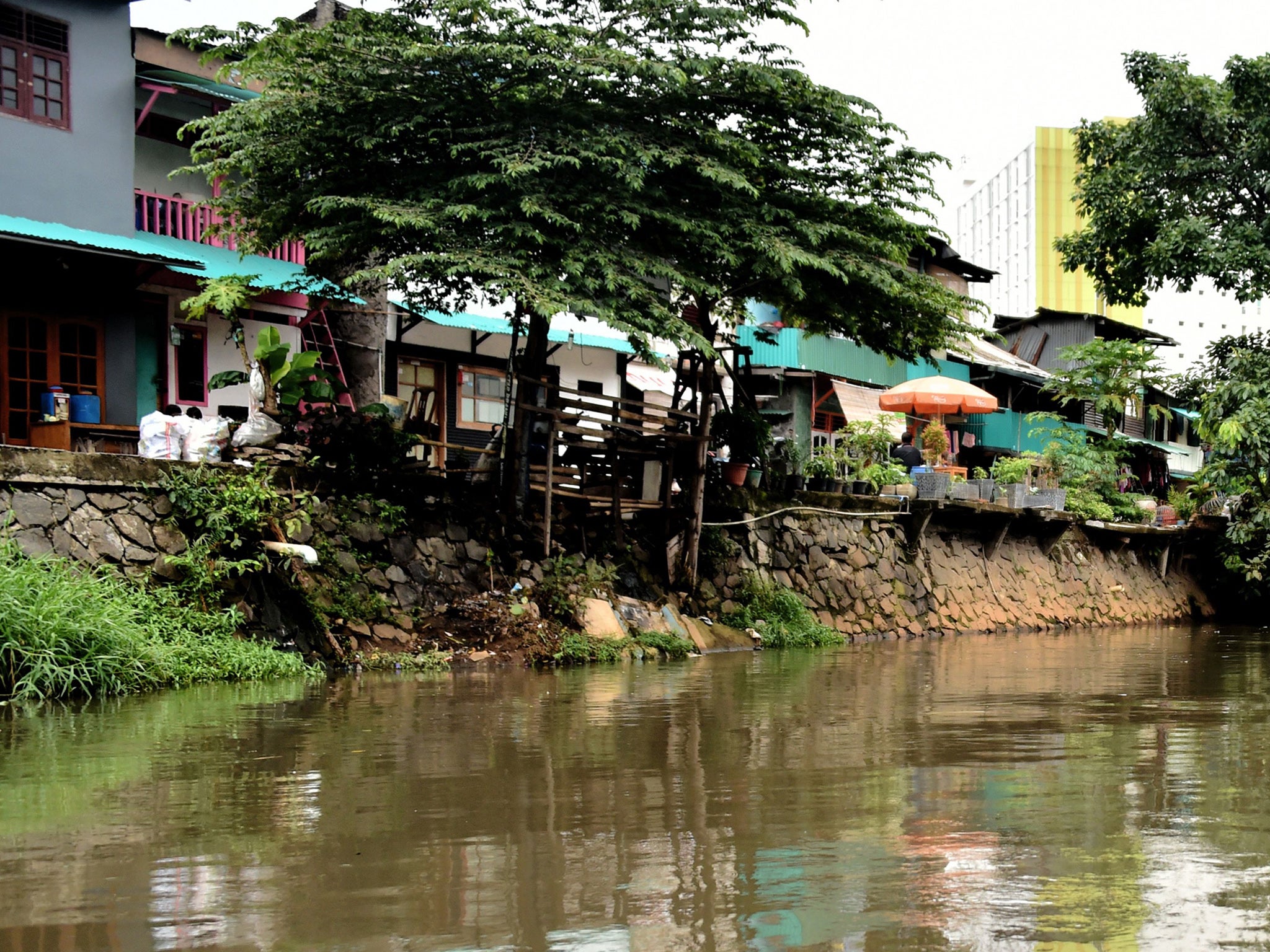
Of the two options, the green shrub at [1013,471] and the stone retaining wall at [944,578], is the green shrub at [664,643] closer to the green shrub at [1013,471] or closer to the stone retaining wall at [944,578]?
the stone retaining wall at [944,578]

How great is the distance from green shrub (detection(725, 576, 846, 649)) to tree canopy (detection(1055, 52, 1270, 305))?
10314 mm

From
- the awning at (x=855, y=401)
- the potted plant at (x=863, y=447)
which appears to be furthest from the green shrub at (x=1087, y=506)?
the potted plant at (x=863, y=447)

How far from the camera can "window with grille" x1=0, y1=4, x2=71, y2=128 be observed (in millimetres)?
17125

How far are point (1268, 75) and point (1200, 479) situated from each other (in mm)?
8747

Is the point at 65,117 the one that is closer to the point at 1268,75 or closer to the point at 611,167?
the point at 611,167

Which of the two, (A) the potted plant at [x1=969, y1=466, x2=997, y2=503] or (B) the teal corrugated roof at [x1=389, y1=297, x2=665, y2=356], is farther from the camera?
(A) the potted plant at [x1=969, y1=466, x2=997, y2=503]

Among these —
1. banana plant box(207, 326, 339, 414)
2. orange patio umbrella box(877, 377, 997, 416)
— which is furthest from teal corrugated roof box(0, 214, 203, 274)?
orange patio umbrella box(877, 377, 997, 416)

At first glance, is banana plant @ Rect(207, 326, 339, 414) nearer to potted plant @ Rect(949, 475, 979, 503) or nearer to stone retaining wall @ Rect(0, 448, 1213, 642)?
stone retaining wall @ Rect(0, 448, 1213, 642)

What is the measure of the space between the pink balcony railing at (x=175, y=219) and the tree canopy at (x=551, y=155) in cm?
331

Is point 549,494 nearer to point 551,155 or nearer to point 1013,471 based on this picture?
point 551,155

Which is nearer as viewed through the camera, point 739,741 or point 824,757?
point 824,757

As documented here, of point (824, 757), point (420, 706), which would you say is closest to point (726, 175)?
point (420, 706)

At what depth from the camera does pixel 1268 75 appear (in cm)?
2320

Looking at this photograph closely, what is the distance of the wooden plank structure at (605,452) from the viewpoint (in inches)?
619
